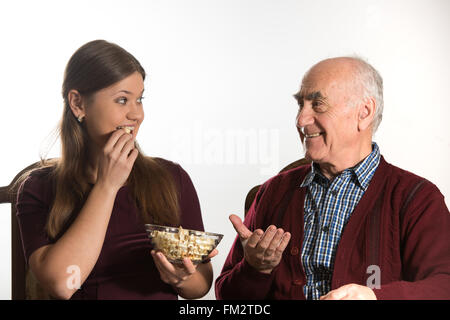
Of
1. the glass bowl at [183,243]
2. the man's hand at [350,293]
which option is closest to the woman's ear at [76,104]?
the glass bowl at [183,243]

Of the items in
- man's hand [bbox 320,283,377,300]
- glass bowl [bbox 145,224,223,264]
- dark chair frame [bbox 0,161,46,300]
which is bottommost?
dark chair frame [bbox 0,161,46,300]

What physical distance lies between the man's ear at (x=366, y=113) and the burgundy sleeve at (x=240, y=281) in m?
0.52

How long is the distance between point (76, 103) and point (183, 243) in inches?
23.4

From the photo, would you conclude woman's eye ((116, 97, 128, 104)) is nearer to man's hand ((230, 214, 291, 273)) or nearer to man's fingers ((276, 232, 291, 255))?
man's hand ((230, 214, 291, 273))

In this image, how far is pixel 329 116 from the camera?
158 centimetres

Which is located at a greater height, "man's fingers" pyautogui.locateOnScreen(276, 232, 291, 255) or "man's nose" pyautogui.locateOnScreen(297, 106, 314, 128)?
"man's nose" pyautogui.locateOnScreen(297, 106, 314, 128)

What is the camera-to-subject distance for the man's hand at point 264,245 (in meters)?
1.38

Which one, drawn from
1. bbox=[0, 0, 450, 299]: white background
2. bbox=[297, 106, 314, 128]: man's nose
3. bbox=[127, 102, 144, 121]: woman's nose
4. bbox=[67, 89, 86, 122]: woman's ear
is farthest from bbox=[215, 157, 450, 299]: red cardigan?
bbox=[0, 0, 450, 299]: white background

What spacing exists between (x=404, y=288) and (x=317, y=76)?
0.66 m

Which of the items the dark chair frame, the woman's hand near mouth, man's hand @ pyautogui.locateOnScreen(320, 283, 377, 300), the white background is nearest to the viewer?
man's hand @ pyautogui.locateOnScreen(320, 283, 377, 300)

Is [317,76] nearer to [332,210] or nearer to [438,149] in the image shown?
[332,210]

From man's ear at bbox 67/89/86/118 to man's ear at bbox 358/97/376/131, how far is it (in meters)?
0.85

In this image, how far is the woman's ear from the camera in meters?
1.66

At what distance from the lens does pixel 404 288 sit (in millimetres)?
1293
